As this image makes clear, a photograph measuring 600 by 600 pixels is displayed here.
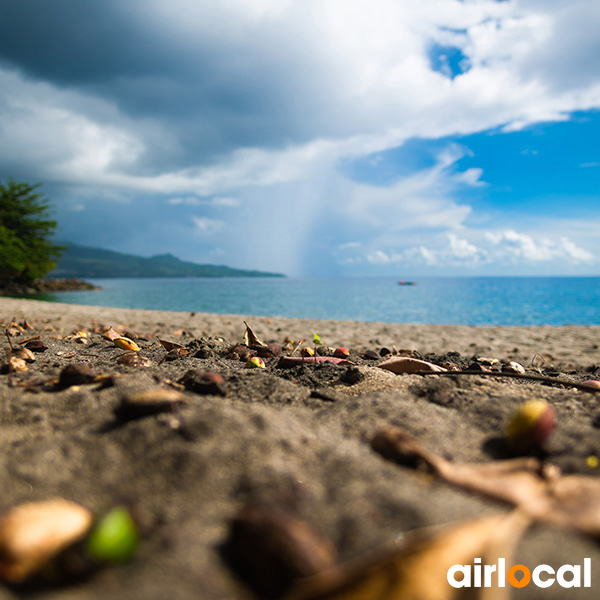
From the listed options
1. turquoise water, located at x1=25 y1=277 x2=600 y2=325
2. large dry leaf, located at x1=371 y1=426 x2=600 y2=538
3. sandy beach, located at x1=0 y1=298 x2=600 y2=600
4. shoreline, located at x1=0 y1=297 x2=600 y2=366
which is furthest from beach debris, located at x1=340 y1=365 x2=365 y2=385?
turquoise water, located at x1=25 y1=277 x2=600 y2=325

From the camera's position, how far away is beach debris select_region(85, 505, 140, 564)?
0.88m

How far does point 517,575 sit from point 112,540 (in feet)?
3.18

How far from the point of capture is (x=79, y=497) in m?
1.12

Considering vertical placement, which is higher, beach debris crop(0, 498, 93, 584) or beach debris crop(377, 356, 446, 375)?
beach debris crop(377, 356, 446, 375)

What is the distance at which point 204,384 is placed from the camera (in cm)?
193

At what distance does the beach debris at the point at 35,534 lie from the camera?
89cm

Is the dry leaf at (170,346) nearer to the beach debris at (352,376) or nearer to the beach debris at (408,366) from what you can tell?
the beach debris at (352,376)

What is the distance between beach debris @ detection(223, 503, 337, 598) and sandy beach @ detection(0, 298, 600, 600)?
0.05ft

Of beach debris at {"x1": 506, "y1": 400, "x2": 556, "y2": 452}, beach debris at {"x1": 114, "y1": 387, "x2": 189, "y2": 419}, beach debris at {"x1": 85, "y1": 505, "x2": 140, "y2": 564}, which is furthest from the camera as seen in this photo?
beach debris at {"x1": 114, "y1": 387, "x2": 189, "y2": 419}

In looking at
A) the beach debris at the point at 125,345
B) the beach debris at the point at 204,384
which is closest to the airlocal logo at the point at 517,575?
the beach debris at the point at 204,384

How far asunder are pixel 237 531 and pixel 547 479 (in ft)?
3.21

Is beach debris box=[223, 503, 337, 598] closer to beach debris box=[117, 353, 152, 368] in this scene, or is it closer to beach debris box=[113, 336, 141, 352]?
beach debris box=[117, 353, 152, 368]

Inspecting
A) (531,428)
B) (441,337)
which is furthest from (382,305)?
(531,428)

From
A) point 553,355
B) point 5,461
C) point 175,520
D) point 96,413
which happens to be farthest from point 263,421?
point 553,355
